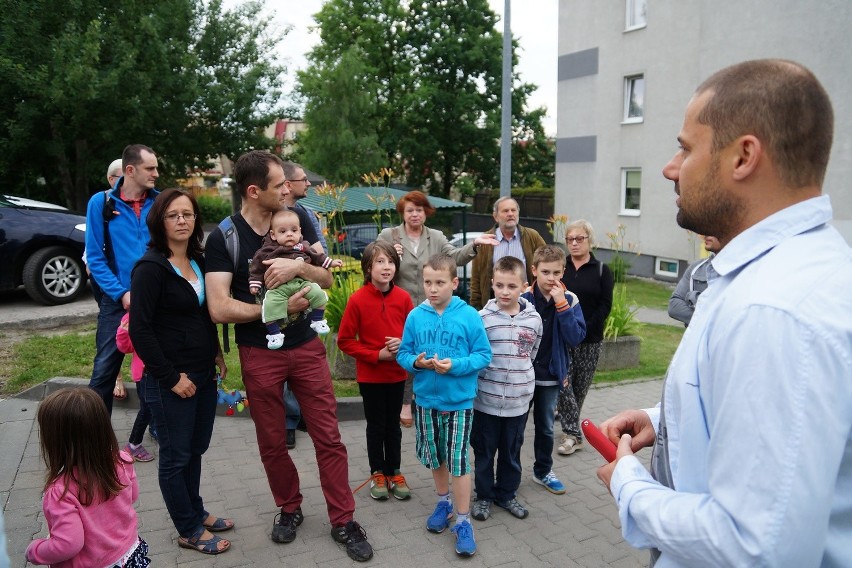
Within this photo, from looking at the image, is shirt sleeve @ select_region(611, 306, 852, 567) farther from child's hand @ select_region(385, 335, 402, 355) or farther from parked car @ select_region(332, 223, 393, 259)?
parked car @ select_region(332, 223, 393, 259)

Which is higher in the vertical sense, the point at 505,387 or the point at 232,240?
the point at 232,240

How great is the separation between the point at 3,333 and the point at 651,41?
17573 mm

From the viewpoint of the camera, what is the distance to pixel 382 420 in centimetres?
444

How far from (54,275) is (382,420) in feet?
22.3

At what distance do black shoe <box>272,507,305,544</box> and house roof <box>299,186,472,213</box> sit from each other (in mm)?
3597

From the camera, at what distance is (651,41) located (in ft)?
60.3

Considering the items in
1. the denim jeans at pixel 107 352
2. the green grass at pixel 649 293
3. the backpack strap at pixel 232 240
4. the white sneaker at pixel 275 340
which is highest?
the backpack strap at pixel 232 240

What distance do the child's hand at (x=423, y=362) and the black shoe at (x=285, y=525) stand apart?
1.18 m

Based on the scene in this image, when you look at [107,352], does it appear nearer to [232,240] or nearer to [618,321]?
[232,240]

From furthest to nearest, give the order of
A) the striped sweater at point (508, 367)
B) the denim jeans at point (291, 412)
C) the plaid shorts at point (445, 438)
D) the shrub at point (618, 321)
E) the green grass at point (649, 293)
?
the green grass at point (649, 293) < the shrub at point (618, 321) < the denim jeans at point (291, 412) < the striped sweater at point (508, 367) < the plaid shorts at point (445, 438)

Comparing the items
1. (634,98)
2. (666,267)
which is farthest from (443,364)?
(634,98)

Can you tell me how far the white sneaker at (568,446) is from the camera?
5.24 metres

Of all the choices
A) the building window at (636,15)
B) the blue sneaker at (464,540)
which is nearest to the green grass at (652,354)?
the blue sneaker at (464,540)

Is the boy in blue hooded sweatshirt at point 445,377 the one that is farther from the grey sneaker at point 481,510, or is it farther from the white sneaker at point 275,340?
the white sneaker at point 275,340
